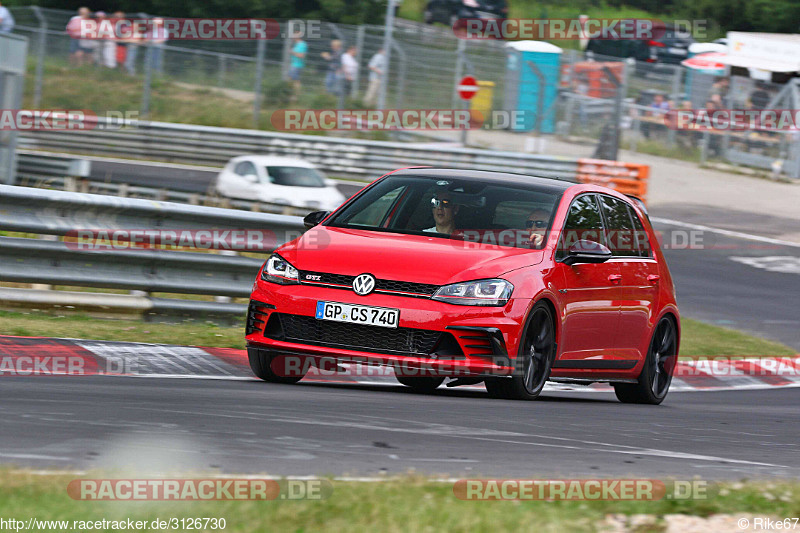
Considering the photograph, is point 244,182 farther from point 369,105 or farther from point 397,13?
point 397,13

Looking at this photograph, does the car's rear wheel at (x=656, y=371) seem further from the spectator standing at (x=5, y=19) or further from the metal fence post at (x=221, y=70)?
the metal fence post at (x=221, y=70)

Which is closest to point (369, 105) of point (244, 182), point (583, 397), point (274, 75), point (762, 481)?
point (274, 75)

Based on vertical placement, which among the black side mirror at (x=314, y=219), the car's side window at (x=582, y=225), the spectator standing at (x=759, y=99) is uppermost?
the car's side window at (x=582, y=225)

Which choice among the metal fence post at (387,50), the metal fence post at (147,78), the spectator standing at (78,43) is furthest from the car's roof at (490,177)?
the spectator standing at (78,43)

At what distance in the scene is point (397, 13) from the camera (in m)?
50.8

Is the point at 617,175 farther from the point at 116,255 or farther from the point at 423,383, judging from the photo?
the point at 423,383

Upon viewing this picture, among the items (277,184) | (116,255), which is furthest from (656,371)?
(277,184)

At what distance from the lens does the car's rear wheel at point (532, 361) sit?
25.9ft

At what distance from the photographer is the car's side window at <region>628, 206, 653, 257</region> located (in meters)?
9.73

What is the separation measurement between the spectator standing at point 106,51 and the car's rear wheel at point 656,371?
21.3 meters

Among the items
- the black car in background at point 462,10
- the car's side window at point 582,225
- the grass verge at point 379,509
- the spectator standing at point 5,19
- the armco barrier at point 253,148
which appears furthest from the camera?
the black car in background at point 462,10

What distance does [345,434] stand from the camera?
5848mm

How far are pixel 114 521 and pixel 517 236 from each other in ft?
15.9

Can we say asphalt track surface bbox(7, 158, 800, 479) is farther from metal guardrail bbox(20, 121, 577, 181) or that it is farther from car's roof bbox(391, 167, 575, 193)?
metal guardrail bbox(20, 121, 577, 181)
